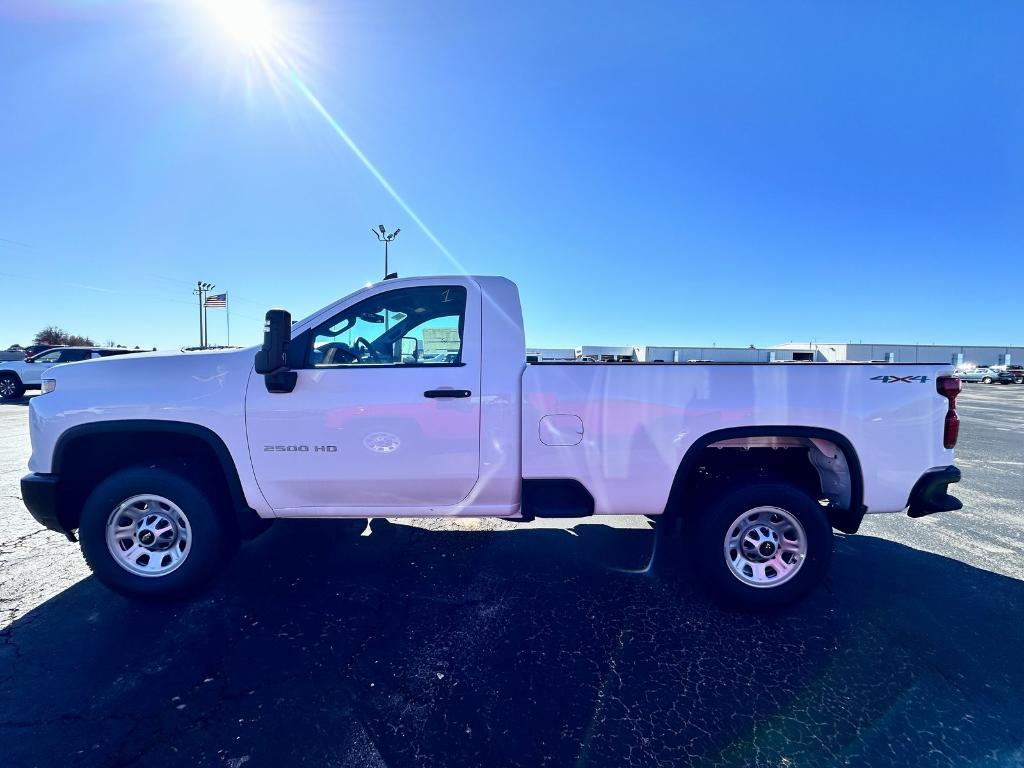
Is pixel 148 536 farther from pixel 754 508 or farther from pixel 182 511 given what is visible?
pixel 754 508

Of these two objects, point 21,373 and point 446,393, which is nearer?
point 446,393

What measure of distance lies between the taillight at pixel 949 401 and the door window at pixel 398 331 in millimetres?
3154

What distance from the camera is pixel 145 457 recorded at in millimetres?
3240

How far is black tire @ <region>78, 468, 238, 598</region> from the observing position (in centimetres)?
300

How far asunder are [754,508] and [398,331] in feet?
8.92

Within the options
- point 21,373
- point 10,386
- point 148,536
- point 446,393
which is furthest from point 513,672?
point 10,386

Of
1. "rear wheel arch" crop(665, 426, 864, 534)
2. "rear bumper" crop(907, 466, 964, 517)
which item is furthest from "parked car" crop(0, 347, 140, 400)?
"rear bumper" crop(907, 466, 964, 517)

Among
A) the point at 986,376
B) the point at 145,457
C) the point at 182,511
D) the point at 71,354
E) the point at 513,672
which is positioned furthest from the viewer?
the point at 986,376

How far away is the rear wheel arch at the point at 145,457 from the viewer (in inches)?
117

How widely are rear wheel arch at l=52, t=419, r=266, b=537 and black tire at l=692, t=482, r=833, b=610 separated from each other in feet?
10.1

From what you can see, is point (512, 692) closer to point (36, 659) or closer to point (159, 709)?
point (159, 709)

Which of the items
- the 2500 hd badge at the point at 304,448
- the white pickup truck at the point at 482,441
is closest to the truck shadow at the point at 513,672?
the white pickup truck at the point at 482,441

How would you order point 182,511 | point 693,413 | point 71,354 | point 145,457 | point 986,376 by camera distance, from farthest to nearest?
point 986,376 → point 71,354 → point 145,457 → point 182,511 → point 693,413

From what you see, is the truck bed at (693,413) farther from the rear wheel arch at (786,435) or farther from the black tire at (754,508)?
the black tire at (754,508)
